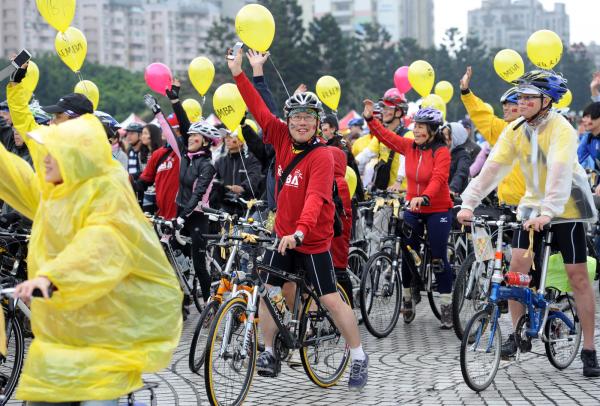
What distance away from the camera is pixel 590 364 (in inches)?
309

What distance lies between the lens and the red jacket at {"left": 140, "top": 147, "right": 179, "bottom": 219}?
434 inches

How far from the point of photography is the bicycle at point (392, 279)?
9891mm

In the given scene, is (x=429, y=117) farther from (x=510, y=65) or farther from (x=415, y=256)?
(x=510, y=65)

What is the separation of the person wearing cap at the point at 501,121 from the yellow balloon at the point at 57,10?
4.05m

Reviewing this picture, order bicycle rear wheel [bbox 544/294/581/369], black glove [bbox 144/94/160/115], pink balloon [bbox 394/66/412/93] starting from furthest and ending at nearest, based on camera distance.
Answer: pink balloon [bbox 394/66/412/93]
black glove [bbox 144/94/160/115]
bicycle rear wheel [bbox 544/294/581/369]

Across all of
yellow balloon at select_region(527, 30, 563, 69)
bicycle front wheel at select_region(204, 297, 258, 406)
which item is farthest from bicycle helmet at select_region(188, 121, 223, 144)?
yellow balloon at select_region(527, 30, 563, 69)

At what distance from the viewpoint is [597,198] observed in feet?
38.0

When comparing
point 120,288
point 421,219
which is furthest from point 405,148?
point 120,288

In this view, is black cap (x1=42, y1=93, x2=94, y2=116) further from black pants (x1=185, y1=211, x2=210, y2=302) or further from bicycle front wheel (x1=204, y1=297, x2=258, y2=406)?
bicycle front wheel (x1=204, y1=297, x2=258, y2=406)

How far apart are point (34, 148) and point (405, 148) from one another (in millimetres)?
6357

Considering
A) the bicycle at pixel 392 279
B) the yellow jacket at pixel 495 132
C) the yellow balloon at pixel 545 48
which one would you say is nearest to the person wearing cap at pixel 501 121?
the yellow jacket at pixel 495 132

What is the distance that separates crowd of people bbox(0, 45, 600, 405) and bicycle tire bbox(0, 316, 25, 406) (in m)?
1.28

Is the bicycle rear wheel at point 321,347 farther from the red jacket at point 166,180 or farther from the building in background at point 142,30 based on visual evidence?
the building in background at point 142,30

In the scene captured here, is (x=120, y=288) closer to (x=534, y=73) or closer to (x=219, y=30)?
(x=534, y=73)
